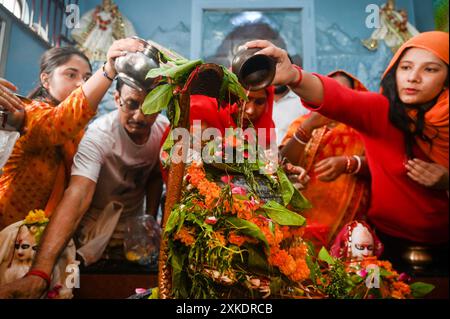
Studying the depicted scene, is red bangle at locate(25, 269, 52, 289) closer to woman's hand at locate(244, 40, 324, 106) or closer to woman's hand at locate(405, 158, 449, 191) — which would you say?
woman's hand at locate(244, 40, 324, 106)

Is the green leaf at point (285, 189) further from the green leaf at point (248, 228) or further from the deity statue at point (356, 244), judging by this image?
the deity statue at point (356, 244)

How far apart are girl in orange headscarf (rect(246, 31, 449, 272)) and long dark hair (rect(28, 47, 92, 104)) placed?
69 cm

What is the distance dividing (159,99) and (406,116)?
0.74 metres

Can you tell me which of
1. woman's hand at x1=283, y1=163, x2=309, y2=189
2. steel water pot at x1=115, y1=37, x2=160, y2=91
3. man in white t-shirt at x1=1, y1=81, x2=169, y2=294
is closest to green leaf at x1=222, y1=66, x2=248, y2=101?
steel water pot at x1=115, y1=37, x2=160, y2=91

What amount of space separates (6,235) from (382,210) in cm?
96

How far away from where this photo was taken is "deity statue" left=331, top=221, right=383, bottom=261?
870 mm

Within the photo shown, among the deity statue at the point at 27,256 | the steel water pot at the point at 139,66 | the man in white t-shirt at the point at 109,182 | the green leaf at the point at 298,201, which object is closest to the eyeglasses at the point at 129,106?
the man in white t-shirt at the point at 109,182

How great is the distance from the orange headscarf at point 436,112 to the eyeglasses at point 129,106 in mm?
705

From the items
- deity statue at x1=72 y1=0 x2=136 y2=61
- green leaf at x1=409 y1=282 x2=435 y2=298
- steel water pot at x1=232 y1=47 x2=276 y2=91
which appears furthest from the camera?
deity statue at x1=72 y1=0 x2=136 y2=61

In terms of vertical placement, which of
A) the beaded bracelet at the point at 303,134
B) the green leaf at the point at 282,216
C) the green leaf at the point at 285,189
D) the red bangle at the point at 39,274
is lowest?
the red bangle at the point at 39,274

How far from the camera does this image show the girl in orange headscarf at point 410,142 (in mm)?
967

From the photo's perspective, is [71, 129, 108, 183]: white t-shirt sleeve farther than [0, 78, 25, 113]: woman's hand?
Yes
